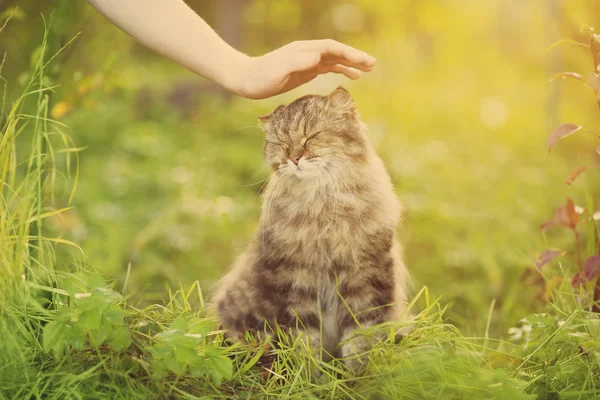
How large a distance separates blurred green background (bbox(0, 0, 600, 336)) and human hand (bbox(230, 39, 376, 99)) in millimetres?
235

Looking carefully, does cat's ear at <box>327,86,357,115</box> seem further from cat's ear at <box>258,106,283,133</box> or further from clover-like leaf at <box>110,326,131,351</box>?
clover-like leaf at <box>110,326,131,351</box>

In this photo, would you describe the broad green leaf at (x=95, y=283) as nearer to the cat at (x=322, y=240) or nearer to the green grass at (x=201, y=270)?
the green grass at (x=201, y=270)

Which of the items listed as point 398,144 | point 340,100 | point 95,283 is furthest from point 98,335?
A: point 398,144

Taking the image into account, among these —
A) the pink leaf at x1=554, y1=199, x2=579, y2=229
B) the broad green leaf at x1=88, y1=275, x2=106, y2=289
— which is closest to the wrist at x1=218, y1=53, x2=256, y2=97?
the broad green leaf at x1=88, y1=275, x2=106, y2=289

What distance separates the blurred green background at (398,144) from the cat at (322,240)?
49 centimetres

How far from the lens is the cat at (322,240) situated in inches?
76.6

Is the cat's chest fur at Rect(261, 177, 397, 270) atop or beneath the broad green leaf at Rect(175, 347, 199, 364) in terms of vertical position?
atop

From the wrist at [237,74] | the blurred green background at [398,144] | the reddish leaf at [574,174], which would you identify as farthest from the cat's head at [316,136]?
the reddish leaf at [574,174]

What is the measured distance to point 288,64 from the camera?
182 cm

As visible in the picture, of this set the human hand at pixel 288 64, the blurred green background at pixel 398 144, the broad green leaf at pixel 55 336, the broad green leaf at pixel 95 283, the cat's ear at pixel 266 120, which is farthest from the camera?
the blurred green background at pixel 398 144

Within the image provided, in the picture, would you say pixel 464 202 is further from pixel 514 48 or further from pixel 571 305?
pixel 514 48

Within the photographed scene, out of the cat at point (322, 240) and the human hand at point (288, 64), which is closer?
the human hand at point (288, 64)

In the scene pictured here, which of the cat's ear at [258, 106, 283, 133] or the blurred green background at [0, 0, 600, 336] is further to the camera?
the blurred green background at [0, 0, 600, 336]

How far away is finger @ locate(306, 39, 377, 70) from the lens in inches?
72.7
